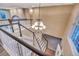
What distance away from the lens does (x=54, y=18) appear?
1304 mm

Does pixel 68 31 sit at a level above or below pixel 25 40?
above

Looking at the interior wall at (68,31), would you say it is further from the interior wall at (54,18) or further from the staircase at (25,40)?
the staircase at (25,40)

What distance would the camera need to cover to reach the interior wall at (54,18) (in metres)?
1.28

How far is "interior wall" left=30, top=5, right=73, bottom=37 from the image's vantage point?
4.19 feet

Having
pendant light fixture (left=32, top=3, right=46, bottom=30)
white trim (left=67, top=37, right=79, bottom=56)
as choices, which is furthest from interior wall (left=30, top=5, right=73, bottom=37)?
white trim (left=67, top=37, right=79, bottom=56)

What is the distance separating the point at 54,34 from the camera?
4.33ft

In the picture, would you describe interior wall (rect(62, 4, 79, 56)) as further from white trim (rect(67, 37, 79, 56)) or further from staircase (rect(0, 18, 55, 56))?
staircase (rect(0, 18, 55, 56))

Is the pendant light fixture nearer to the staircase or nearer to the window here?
the staircase

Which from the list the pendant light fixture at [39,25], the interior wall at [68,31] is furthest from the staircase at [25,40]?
the interior wall at [68,31]

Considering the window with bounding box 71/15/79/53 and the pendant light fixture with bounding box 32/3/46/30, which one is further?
the pendant light fixture with bounding box 32/3/46/30

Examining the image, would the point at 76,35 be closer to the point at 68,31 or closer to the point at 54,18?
the point at 68,31

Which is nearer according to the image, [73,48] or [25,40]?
[73,48]

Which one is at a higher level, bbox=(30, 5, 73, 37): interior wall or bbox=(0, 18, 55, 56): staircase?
bbox=(30, 5, 73, 37): interior wall

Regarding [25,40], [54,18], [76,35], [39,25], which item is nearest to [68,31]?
[76,35]
